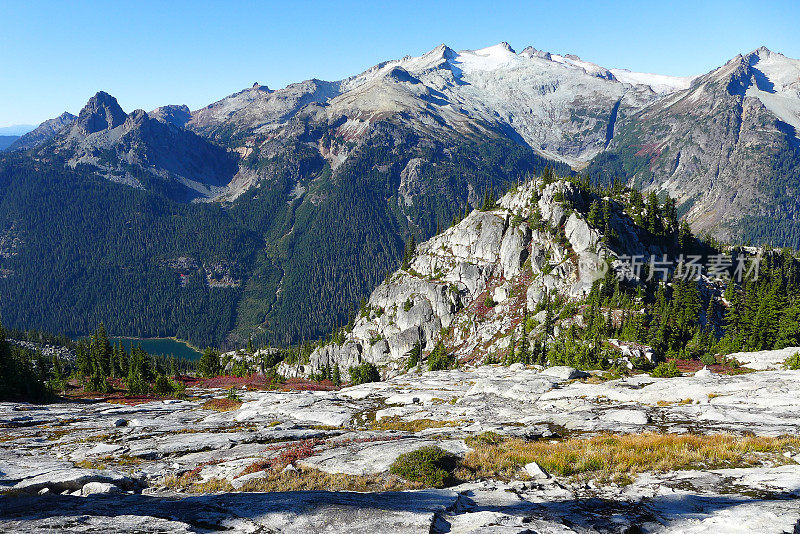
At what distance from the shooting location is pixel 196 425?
4309 centimetres

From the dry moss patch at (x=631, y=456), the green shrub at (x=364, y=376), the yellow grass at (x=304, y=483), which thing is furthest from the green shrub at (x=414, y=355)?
the yellow grass at (x=304, y=483)

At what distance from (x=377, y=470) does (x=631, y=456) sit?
14.0 metres

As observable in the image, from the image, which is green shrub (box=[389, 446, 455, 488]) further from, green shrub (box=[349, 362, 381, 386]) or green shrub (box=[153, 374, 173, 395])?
green shrub (box=[349, 362, 381, 386])

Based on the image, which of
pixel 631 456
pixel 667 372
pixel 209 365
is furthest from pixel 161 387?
pixel 667 372

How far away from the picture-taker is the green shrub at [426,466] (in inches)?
806

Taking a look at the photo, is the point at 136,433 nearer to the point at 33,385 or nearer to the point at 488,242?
the point at 33,385

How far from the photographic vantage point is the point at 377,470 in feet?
74.0

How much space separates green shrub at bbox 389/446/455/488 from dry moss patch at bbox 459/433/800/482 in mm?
1338

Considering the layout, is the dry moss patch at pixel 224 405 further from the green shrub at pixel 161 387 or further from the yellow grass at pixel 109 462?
the yellow grass at pixel 109 462

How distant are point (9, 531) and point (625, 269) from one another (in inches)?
5392

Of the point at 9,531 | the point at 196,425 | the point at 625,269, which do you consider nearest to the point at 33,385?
the point at 196,425

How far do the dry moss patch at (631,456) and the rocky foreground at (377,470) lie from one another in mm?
440

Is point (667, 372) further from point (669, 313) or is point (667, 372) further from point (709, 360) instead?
point (669, 313)

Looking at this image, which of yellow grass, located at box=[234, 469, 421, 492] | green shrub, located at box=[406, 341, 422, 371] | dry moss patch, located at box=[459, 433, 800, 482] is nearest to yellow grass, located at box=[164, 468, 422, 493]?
yellow grass, located at box=[234, 469, 421, 492]
